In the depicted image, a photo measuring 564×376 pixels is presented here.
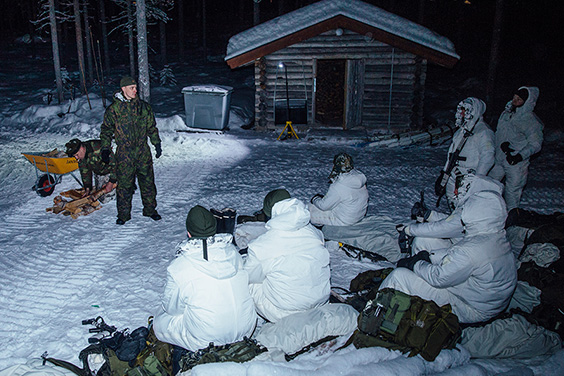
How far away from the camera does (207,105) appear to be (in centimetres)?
1260

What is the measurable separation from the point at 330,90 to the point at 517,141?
42.3 ft

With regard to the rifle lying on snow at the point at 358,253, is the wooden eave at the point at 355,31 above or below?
above

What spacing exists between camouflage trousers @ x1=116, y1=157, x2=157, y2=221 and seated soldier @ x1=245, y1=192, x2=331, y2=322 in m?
3.46

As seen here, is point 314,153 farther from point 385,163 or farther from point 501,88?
point 501,88

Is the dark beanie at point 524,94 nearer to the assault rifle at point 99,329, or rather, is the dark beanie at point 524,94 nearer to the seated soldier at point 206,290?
the seated soldier at point 206,290

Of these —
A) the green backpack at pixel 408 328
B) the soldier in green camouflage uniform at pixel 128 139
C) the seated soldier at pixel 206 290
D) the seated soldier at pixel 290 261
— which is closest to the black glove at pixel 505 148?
the green backpack at pixel 408 328

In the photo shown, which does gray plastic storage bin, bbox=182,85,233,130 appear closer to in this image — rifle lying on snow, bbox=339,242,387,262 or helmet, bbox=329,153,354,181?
helmet, bbox=329,153,354,181

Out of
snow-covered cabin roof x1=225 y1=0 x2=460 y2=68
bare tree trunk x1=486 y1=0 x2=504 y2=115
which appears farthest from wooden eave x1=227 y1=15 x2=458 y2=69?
bare tree trunk x1=486 y1=0 x2=504 y2=115

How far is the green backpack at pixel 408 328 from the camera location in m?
3.20

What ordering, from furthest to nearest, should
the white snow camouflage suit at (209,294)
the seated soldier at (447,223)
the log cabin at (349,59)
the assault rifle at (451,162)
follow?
the log cabin at (349,59), the assault rifle at (451,162), the seated soldier at (447,223), the white snow camouflage suit at (209,294)

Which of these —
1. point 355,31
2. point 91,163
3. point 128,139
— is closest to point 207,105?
point 355,31

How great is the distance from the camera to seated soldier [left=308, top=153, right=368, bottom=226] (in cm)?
552

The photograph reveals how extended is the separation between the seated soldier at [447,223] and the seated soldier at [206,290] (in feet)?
7.89

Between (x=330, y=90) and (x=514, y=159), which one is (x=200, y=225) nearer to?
(x=514, y=159)
